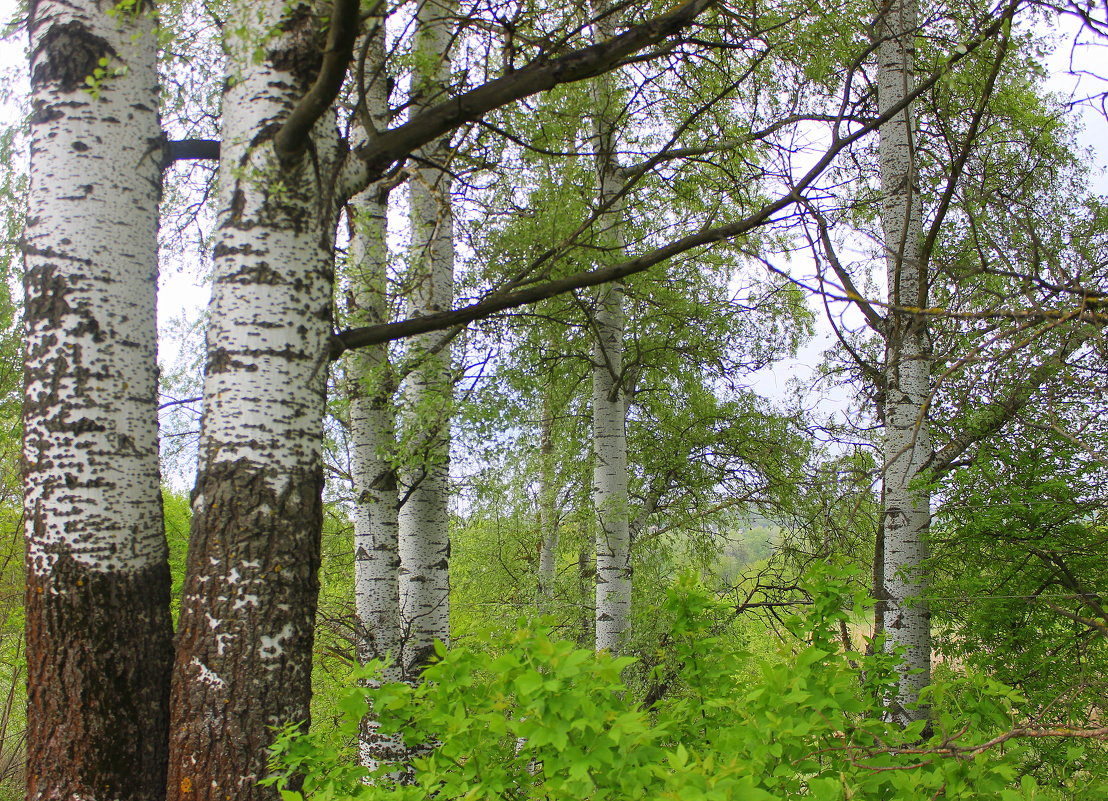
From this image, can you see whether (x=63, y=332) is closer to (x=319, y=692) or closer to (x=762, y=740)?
(x=762, y=740)

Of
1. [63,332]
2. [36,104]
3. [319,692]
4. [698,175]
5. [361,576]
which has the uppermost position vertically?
[698,175]

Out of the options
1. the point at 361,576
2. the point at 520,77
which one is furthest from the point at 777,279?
the point at 520,77

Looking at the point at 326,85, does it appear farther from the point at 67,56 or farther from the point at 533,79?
the point at 67,56

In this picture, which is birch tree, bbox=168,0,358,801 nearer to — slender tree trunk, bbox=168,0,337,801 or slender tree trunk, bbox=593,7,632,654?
slender tree trunk, bbox=168,0,337,801

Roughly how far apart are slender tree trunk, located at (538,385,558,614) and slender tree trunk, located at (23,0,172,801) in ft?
23.5

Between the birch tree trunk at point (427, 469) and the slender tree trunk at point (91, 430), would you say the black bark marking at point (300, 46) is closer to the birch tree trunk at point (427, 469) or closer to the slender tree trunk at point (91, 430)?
the slender tree trunk at point (91, 430)

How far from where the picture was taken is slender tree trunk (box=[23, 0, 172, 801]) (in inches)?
97.9

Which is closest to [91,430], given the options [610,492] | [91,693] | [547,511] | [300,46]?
[91,693]

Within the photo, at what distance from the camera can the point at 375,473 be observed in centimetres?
474

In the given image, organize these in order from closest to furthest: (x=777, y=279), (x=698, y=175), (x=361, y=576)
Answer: (x=361, y=576) < (x=698, y=175) < (x=777, y=279)

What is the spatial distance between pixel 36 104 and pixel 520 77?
182cm

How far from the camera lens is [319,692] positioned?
1011 centimetres

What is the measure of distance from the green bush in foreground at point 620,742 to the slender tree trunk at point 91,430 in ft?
2.43

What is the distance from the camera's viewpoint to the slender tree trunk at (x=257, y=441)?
90.1 inches
